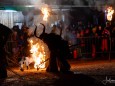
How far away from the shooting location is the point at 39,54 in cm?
1548

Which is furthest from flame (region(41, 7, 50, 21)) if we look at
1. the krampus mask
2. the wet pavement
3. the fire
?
the krampus mask

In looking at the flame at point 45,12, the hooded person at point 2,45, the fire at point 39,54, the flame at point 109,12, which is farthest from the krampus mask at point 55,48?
the flame at point 109,12

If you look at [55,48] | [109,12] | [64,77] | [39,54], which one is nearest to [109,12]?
[109,12]

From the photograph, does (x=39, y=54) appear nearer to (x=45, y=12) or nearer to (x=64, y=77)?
(x=64, y=77)

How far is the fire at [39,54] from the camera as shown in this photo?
606 inches

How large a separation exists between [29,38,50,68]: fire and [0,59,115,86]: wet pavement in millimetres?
402

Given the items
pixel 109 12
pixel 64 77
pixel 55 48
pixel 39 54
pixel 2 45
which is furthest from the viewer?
pixel 109 12

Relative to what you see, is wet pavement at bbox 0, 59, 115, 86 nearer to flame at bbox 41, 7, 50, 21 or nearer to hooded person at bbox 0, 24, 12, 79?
hooded person at bbox 0, 24, 12, 79

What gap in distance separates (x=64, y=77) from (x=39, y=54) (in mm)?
2787

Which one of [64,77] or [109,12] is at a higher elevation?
[109,12]

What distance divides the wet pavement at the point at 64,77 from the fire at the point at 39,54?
40 cm

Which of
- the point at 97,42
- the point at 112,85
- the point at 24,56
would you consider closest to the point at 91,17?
the point at 97,42

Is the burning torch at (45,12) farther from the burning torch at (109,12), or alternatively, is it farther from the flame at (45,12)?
the burning torch at (109,12)

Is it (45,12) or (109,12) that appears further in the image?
(45,12)
